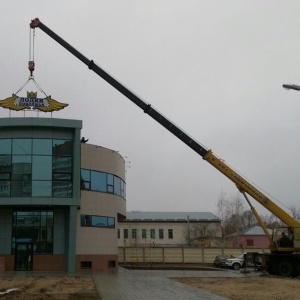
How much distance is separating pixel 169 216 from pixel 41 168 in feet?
229

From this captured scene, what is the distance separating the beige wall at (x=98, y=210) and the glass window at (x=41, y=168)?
13.4 feet

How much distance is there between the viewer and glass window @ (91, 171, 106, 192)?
40669 mm

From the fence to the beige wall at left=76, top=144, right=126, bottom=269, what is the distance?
27.8ft

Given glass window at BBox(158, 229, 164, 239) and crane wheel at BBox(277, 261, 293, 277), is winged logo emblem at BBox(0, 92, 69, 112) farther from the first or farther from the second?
glass window at BBox(158, 229, 164, 239)

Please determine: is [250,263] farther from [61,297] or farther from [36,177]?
[61,297]

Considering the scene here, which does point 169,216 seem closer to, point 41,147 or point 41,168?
point 41,147

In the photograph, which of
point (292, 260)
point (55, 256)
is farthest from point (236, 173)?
point (55, 256)

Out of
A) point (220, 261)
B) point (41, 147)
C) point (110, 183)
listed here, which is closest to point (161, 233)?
point (220, 261)

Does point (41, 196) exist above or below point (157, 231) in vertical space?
above

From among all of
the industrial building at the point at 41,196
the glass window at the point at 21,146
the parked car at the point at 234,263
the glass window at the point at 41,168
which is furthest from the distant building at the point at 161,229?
the glass window at the point at 21,146

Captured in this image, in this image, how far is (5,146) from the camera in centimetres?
3678

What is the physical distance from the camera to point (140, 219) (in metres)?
100

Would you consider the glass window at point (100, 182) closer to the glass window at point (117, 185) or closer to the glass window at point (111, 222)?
the glass window at point (117, 185)

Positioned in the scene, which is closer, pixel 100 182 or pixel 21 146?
pixel 21 146
